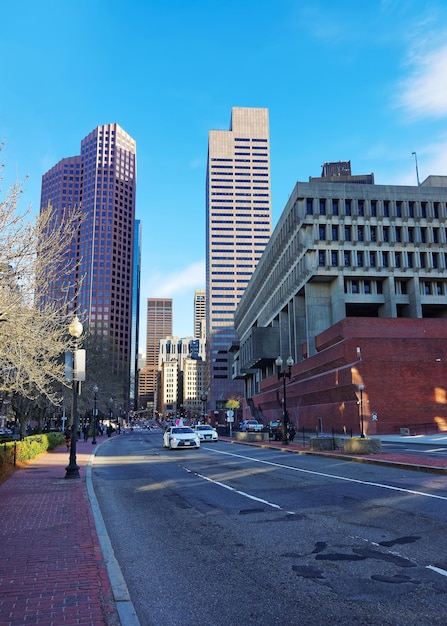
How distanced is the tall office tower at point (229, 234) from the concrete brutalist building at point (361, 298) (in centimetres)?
10800

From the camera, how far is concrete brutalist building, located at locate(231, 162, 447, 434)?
45.2 meters

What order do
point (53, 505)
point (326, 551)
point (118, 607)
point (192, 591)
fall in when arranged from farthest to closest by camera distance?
point (53, 505), point (326, 551), point (192, 591), point (118, 607)

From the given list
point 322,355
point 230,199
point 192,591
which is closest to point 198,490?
point 192,591

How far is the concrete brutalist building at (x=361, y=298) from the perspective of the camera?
45.2 meters

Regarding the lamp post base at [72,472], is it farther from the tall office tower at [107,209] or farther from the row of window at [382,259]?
the tall office tower at [107,209]

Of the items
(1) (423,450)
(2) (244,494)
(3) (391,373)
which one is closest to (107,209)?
(3) (391,373)

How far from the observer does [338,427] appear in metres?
49.0

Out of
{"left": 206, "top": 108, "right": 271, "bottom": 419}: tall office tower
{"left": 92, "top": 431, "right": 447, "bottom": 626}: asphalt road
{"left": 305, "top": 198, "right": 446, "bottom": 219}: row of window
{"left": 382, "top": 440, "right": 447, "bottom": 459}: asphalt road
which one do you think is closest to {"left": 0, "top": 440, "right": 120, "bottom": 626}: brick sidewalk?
{"left": 92, "top": 431, "right": 447, "bottom": 626}: asphalt road

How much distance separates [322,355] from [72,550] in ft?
161

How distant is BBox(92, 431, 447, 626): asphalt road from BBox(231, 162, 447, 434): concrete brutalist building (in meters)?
33.3

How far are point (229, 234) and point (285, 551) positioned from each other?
188357 mm

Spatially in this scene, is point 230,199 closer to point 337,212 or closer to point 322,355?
point 337,212

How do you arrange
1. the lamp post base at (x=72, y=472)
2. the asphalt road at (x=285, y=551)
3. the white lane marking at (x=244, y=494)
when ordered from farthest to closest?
the lamp post base at (x=72, y=472)
the white lane marking at (x=244, y=494)
the asphalt road at (x=285, y=551)

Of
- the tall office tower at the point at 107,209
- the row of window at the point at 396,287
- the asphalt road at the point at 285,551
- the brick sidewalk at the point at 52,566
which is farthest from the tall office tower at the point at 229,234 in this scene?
the brick sidewalk at the point at 52,566
